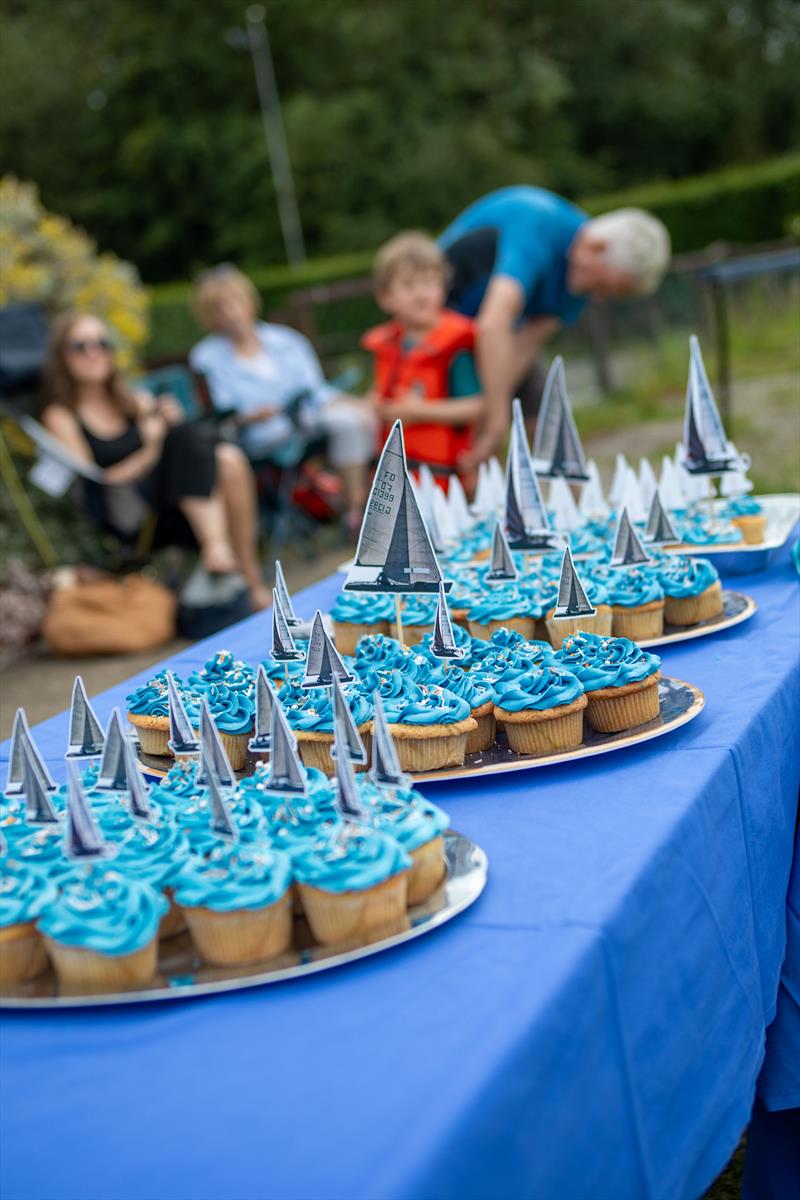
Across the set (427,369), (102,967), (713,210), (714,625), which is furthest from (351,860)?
(713,210)

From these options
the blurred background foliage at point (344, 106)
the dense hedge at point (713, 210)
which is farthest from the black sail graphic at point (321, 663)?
the blurred background foliage at point (344, 106)

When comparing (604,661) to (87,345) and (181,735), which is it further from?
(87,345)

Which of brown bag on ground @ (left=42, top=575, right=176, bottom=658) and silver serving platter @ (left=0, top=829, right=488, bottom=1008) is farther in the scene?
brown bag on ground @ (left=42, top=575, right=176, bottom=658)

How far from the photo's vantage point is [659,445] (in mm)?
8883

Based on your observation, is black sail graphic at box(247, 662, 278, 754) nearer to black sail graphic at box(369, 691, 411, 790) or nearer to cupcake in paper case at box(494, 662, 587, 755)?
black sail graphic at box(369, 691, 411, 790)

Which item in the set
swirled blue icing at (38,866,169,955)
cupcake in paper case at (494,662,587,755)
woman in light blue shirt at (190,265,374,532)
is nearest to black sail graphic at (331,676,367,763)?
swirled blue icing at (38,866,169,955)

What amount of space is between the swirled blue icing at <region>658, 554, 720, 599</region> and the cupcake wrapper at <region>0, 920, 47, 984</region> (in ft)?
4.15

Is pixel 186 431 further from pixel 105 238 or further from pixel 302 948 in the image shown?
pixel 105 238

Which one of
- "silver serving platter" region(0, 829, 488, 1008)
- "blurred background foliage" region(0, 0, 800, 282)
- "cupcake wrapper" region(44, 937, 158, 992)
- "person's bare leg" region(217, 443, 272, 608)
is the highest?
"blurred background foliage" region(0, 0, 800, 282)

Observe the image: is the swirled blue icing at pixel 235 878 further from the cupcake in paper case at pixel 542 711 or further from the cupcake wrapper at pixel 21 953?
the cupcake in paper case at pixel 542 711

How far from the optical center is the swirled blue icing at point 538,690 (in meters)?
1.73

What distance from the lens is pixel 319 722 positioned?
5.65 ft

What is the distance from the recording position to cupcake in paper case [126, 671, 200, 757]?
187 cm

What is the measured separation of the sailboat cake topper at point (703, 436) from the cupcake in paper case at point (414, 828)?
4.49 feet
